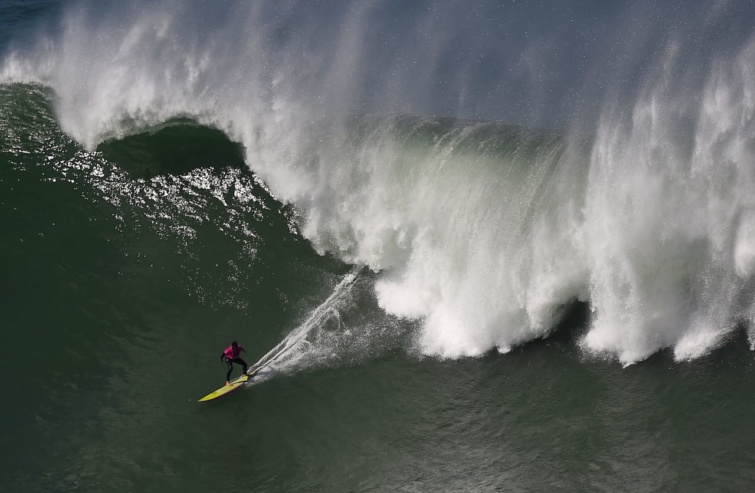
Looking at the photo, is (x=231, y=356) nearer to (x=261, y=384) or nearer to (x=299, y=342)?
(x=261, y=384)

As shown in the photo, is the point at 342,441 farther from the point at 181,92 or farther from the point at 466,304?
the point at 181,92

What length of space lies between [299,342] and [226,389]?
157 cm

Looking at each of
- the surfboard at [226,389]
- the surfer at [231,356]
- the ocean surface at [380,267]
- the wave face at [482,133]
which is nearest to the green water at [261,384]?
the ocean surface at [380,267]

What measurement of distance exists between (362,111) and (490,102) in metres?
3.27

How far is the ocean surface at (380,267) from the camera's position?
11.2 m

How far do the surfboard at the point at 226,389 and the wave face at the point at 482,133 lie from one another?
2.95 m

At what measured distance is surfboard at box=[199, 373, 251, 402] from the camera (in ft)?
40.7

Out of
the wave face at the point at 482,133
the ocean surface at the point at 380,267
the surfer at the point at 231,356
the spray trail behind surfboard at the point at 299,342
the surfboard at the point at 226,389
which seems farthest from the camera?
the spray trail behind surfboard at the point at 299,342

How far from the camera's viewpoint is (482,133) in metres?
15.9

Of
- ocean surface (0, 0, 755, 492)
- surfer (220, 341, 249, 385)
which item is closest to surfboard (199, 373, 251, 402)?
surfer (220, 341, 249, 385)

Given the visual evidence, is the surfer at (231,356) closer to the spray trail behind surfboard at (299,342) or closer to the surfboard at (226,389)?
the surfboard at (226,389)

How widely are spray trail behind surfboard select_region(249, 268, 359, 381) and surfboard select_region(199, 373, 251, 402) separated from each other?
24 cm

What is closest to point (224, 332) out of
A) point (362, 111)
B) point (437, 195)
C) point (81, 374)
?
point (81, 374)

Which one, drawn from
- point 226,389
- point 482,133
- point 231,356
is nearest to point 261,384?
point 226,389
